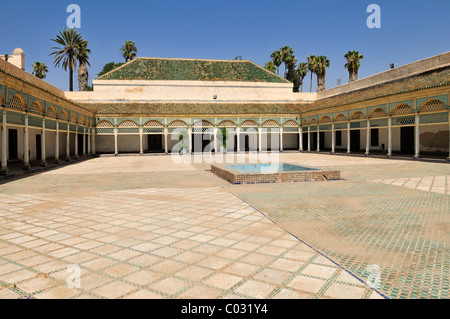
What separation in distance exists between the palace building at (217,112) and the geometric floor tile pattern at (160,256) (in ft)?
30.1

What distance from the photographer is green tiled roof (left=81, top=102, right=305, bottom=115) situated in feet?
92.1

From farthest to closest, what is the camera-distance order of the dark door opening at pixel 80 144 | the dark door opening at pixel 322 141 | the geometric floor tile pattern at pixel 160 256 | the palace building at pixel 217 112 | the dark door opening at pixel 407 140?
the dark door opening at pixel 322 141
the dark door opening at pixel 80 144
the dark door opening at pixel 407 140
the palace building at pixel 217 112
the geometric floor tile pattern at pixel 160 256

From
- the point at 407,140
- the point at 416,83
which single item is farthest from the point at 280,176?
the point at 407,140

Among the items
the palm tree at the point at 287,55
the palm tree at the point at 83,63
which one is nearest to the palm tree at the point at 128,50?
the palm tree at the point at 83,63

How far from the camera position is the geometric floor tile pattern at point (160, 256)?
2.73 m

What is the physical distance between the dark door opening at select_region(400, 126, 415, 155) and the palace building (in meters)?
0.07

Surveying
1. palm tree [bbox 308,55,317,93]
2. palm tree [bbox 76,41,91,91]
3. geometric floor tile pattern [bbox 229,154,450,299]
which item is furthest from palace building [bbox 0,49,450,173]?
palm tree [bbox 308,55,317,93]

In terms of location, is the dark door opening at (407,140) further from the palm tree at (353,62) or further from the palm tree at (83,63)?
the palm tree at (83,63)

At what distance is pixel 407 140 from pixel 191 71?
24.1 metres

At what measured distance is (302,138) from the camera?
1320 inches

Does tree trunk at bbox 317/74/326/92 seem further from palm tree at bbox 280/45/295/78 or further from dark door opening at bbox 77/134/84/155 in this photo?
dark door opening at bbox 77/134/84/155

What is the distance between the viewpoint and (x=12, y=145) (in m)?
17.6
